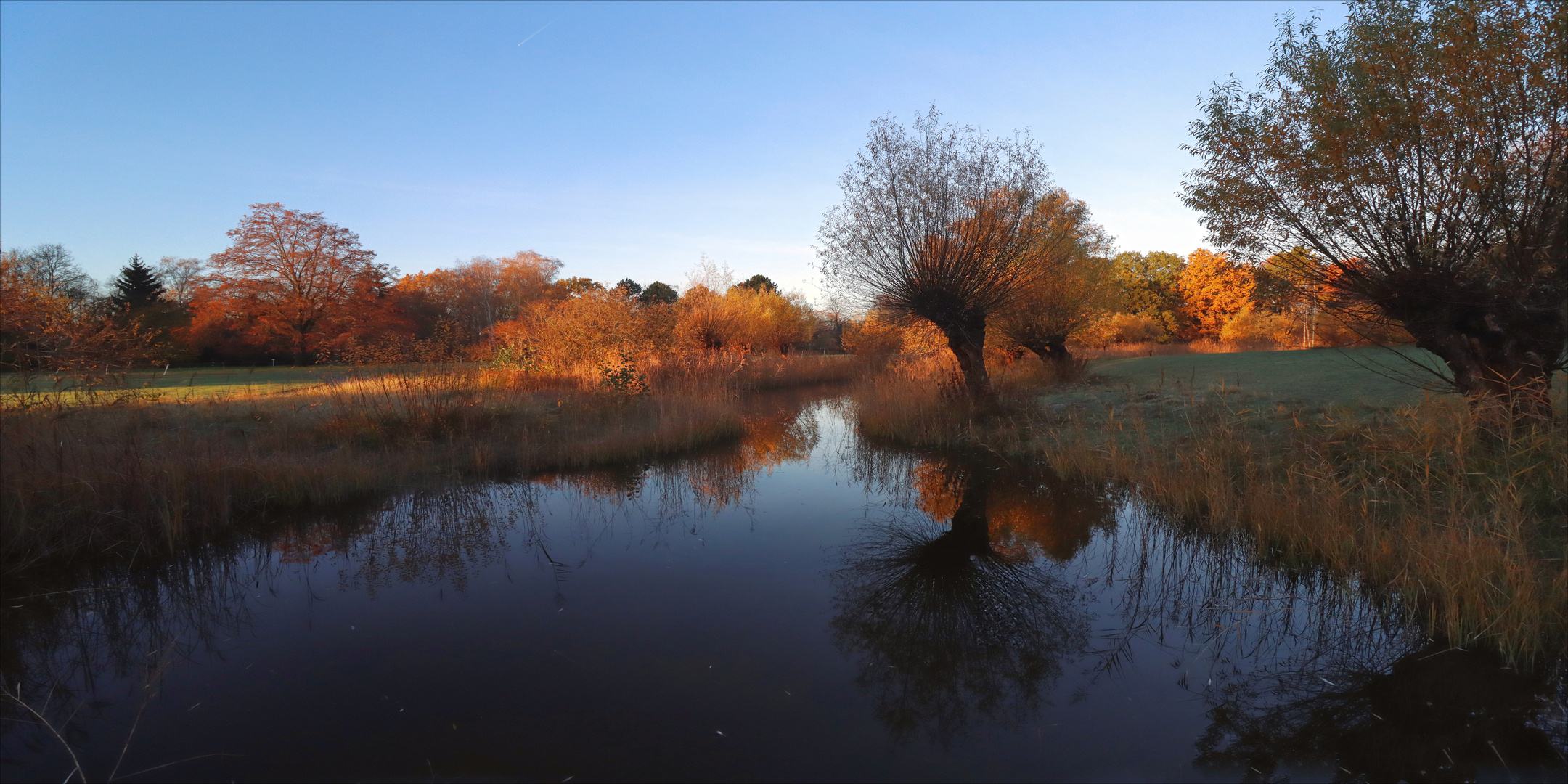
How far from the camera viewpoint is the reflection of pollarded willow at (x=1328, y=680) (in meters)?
2.91

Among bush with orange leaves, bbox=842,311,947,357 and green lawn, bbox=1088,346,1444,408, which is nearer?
green lawn, bbox=1088,346,1444,408

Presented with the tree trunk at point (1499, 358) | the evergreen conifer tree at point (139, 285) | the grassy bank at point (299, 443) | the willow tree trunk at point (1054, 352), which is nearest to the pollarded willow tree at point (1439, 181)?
the tree trunk at point (1499, 358)

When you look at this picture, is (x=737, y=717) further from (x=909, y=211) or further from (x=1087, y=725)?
(x=909, y=211)

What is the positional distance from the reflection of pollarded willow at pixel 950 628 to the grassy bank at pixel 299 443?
19.3 feet

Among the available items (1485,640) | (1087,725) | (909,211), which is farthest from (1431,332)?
(909,211)

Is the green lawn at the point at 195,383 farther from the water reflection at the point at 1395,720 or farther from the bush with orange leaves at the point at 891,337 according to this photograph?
the water reflection at the point at 1395,720

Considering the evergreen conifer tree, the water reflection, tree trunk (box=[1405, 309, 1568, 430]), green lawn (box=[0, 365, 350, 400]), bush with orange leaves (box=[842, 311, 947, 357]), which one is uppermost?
the evergreen conifer tree

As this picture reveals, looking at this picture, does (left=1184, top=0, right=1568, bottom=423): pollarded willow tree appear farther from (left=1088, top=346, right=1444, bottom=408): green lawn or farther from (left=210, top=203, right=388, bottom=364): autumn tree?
(left=210, top=203, right=388, bottom=364): autumn tree

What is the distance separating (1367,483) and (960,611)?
429cm

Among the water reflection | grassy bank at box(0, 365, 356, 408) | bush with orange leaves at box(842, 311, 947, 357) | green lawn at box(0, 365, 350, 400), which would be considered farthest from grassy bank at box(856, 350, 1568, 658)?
Result: green lawn at box(0, 365, 350, 400)

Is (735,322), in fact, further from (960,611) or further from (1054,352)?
(960,611)

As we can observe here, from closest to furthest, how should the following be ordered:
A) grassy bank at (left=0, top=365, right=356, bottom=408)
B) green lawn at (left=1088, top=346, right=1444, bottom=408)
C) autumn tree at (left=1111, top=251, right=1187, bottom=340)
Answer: grassy bank at (left=0, top=365, right=356, bottom=408)
green lawn at (left=1088, top=346, right=1444, bottom=408)
autumn tree at (left=1111, top=251, right=1187, bottom=340)

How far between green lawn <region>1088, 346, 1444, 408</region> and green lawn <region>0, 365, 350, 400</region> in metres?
13.2

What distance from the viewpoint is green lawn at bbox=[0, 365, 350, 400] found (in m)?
6.68
